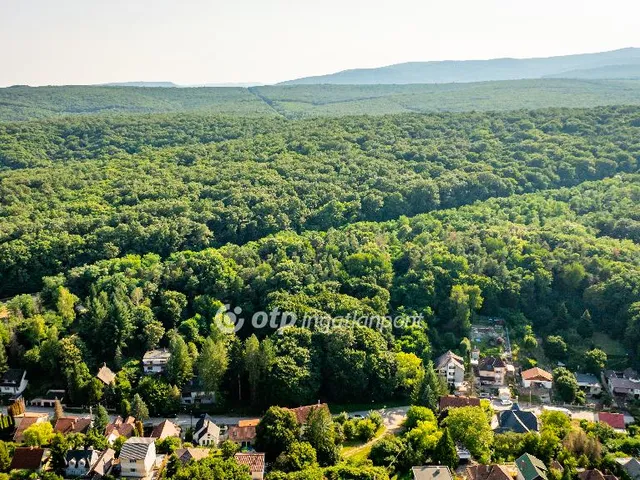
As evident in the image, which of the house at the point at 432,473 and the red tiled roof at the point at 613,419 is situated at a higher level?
the house at the point at 432,473

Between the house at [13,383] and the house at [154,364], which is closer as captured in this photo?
the house at [13,383]

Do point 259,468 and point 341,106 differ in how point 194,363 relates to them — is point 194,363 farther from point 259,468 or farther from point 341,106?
point 341,106

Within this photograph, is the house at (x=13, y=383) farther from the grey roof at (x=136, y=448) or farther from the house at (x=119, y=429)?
the grey roof at (x=136, y=448)

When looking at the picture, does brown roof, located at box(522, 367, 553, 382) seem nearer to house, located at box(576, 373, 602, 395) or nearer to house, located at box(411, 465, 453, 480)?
house, located at box(576, 373, 602, 395)

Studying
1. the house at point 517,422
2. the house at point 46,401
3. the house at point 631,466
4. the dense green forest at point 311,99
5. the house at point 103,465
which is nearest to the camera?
the house at point 631,466

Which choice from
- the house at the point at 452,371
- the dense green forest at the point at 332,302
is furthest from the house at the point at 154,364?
the house at the point at 452,371

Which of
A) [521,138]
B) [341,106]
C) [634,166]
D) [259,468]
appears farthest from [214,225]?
[341,106]

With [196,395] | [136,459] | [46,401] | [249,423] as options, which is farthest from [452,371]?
[46,401]

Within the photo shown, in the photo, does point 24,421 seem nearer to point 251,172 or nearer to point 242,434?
point 242,434
